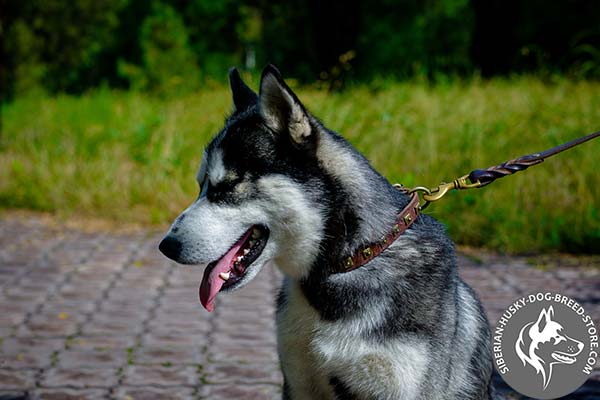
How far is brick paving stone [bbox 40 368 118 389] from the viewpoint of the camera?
4.22m

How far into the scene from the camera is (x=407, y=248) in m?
2.91

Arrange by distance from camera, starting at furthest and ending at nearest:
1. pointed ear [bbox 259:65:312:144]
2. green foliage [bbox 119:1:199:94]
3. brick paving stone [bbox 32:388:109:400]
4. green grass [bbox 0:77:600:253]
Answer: green foliage [bbox 119:1:199:94] < green grass [bbox 0:77:600:253] < brick paving stone [bbox 32:388:109:400] < pointed ear [bbox 259:65:312:144]

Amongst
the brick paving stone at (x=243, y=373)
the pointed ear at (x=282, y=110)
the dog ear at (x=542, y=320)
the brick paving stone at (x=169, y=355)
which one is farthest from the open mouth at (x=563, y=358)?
the brick paving stone at (x=169, y=355)

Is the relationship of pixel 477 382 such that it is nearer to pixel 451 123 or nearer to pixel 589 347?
pixel 589 347

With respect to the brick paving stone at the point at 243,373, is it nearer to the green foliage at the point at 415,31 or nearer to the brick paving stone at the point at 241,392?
the brick paving stone at the point at 241,392

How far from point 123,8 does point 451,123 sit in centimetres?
2732

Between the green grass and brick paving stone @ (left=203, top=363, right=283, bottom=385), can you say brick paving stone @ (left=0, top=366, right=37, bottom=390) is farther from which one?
the green grass

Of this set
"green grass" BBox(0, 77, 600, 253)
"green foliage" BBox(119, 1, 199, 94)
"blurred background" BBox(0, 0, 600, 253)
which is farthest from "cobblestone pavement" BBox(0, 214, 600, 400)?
"green foliage" BBox(119, 1, 199, 94)

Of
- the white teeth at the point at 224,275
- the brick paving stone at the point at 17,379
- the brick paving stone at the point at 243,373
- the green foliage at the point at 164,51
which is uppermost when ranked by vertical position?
the green foliage at the point at 164,51

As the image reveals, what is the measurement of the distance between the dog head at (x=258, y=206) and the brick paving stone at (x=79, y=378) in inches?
66.9

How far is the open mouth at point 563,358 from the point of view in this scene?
3686 mm

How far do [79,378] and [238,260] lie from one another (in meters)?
1.96

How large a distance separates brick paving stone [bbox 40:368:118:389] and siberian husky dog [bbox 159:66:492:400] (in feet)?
5.40

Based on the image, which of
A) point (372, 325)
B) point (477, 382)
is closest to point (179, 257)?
point (372, 325)
